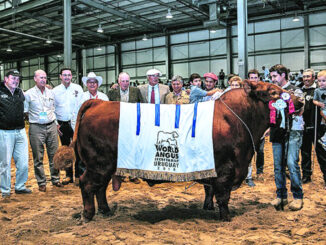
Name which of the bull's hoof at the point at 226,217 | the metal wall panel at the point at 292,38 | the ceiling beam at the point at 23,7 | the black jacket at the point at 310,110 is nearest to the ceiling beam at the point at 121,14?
the ceiling beam at the point at 23,7

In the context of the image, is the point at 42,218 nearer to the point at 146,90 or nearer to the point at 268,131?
the point at 146,90

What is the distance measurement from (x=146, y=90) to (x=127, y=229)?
9.40 feet

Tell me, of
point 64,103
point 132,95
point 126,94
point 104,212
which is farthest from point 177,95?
point 104,212

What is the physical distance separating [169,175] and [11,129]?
2.92 m

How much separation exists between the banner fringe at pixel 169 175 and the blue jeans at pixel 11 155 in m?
2.32

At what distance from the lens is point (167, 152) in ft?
12.1

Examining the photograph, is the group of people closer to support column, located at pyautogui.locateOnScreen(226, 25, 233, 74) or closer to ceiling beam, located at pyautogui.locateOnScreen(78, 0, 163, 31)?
ceiling beam, located at pyautogui.locateOnScreen(78, 0, 163, 31)

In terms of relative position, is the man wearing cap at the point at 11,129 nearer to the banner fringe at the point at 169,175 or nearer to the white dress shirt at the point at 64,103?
the white dress shirt at the point at 64,103

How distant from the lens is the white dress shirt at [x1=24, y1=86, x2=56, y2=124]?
5.37 meters

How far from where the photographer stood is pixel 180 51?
957 inches

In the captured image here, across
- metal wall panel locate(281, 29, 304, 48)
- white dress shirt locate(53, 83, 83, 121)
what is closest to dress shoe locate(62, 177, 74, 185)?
white dress shirt locate(53, 83, 83, 121)

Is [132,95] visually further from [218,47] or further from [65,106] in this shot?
[218,47]

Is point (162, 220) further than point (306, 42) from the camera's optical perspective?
No

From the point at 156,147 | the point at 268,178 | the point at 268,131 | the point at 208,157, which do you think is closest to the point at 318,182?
the point at 268,178
